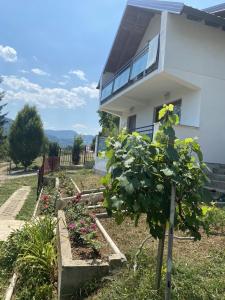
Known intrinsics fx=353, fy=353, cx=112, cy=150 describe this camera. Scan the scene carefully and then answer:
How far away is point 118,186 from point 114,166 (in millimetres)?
198

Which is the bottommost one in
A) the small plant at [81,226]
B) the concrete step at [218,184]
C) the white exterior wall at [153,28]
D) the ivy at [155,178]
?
the small plant at [81,226]

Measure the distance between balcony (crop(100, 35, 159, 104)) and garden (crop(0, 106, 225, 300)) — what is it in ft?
23.0

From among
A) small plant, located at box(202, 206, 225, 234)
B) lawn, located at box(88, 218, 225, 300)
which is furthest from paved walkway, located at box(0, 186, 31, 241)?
small plant, located at box(202, 206, 225, 234)

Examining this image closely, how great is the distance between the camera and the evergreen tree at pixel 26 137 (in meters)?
33.6

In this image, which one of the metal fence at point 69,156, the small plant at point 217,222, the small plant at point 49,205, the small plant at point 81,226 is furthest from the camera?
the metal fence at point 69,156

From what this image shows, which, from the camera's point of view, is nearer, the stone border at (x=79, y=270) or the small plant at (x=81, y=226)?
the stone border at (x=79, y=270)

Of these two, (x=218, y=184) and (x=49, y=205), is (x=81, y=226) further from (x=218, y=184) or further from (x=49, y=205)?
(x=218, y=184)

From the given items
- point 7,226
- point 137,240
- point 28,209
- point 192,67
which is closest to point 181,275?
point 137,240

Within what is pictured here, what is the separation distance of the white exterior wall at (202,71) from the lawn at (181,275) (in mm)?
6849

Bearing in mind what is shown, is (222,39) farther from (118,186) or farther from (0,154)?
(0,154)

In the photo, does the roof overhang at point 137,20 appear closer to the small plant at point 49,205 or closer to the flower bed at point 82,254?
the small plant at point 49,205

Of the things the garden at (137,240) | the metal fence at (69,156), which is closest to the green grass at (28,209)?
the garden at (137,240)

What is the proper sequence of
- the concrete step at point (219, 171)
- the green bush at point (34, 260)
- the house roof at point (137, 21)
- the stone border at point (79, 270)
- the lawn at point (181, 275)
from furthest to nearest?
the house roof at point (137, 21)
the concrete step at point (219, 171)
the green bush at point (34, 260)
the stone border at point (79, 270)
the lawn at point (181, 275)

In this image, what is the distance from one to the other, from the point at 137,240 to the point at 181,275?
1.80m
